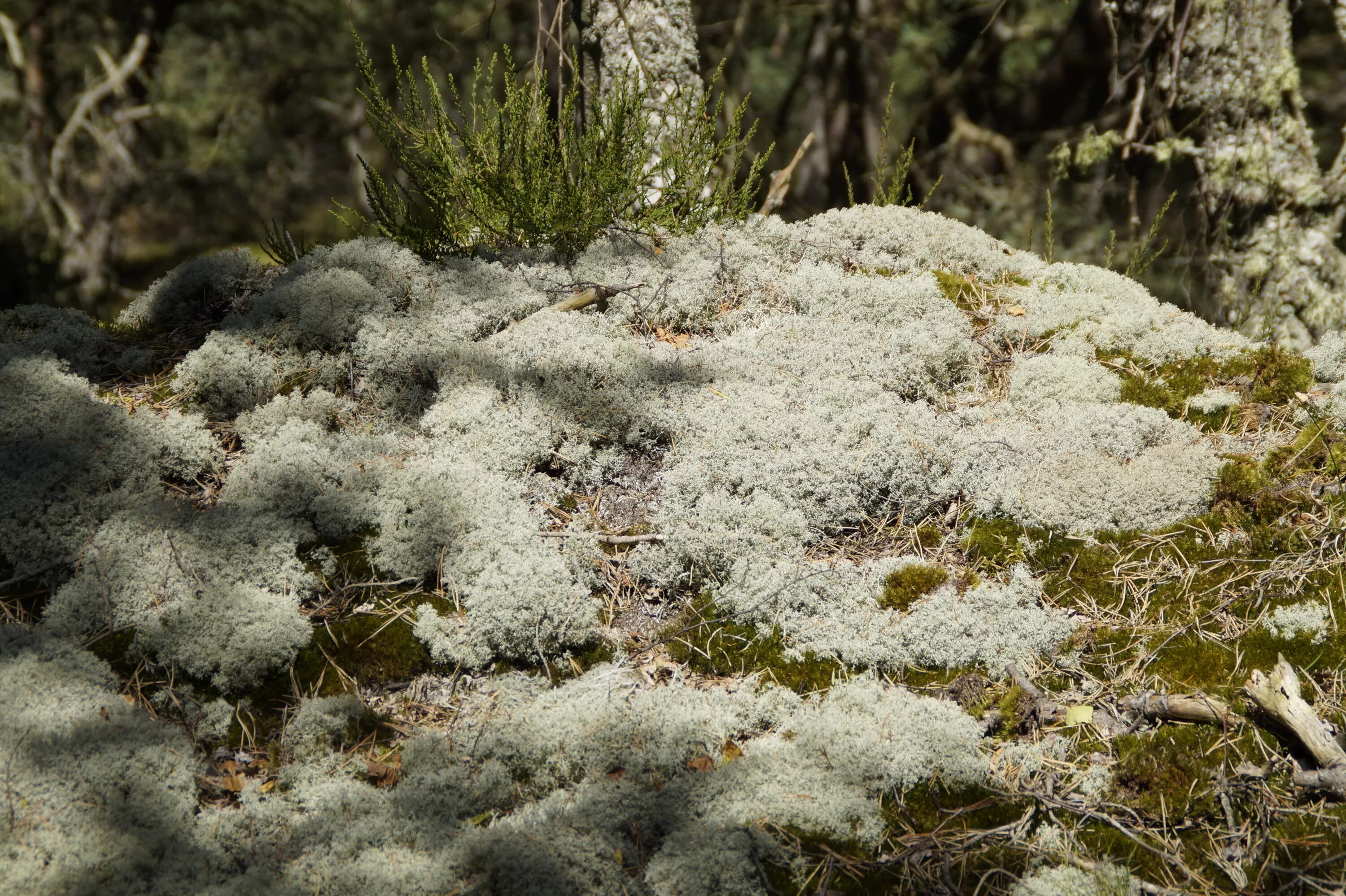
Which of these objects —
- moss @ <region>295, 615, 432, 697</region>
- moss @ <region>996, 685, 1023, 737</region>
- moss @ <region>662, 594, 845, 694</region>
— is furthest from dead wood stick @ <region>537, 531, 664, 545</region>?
moss @ <region>996, 685, 1023, 737</region>

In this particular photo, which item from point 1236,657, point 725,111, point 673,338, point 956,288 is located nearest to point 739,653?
point 1236,657

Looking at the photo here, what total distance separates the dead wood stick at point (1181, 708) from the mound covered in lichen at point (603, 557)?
3.3 inches

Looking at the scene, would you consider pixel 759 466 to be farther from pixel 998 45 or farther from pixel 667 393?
pixel 998 45

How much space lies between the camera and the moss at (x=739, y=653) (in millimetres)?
2770

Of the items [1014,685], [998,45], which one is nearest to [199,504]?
[1014,685]

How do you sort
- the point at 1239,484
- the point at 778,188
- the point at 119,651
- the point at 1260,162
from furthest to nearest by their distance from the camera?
the point at 1260,162 → the point at 778,188 → the point at 1239,484 → the point at 119,651

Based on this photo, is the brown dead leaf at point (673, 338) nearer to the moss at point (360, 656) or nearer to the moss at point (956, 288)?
the moss at point (956, 288)

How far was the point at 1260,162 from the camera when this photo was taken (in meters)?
6.04

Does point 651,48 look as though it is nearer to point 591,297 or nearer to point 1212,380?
point 591,297

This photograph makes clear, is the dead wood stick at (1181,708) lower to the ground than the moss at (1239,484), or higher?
lower

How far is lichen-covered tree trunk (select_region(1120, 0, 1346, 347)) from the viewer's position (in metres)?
5.86

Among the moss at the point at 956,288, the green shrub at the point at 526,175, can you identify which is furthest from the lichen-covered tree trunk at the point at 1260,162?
the green shrub at the point at 526,175

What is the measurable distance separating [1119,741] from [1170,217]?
7.22m

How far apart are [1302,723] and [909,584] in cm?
113
